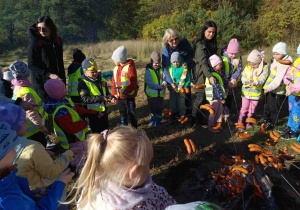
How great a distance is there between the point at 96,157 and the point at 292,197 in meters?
2.59

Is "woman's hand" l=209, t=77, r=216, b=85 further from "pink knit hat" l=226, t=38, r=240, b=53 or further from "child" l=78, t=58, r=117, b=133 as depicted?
"child" l=78, t=58, r=117, b=133

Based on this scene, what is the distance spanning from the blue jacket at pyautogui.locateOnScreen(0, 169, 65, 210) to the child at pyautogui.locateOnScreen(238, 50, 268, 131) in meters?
4.24

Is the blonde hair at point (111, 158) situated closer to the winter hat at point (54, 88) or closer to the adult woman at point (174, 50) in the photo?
the winter hat at point (54, 88)

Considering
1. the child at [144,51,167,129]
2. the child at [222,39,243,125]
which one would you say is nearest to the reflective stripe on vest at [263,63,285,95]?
the child at [222,39,243,125]

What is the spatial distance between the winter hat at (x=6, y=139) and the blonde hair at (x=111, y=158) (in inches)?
20.4

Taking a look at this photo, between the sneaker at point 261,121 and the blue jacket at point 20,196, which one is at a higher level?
the blue jacket at point 20,196

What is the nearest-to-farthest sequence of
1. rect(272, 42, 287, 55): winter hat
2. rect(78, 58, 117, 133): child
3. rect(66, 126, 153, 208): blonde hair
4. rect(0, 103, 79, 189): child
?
rect(66, 126, 153, 208): blonde hair
rect(0, 103, 79, 189): child
rect(78, 58, 117, 133): child
rect(272, 42, 287, 55): winter hat

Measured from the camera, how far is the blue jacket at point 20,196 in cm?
145

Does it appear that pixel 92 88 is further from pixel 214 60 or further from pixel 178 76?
pixel 214 60

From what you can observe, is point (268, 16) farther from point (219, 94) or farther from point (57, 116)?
point (57, 116)

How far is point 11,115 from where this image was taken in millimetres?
1773

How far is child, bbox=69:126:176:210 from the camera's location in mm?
1527

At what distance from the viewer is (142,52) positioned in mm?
14812

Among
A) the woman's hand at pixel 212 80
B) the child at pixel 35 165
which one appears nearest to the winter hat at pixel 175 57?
the woman's hand at pixel 212 80
